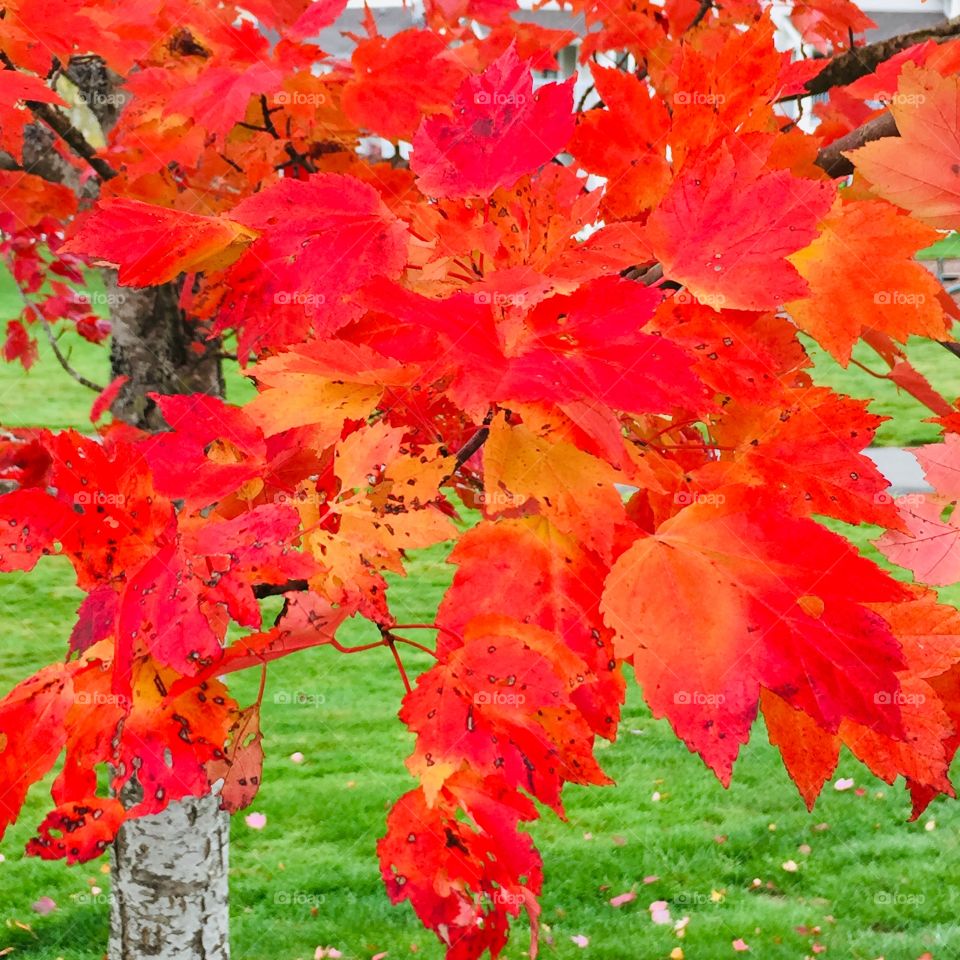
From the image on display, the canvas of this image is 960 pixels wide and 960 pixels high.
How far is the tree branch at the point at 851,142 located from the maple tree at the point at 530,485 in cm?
7

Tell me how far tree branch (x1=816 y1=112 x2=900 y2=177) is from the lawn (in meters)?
2.79

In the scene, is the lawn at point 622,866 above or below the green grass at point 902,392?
below

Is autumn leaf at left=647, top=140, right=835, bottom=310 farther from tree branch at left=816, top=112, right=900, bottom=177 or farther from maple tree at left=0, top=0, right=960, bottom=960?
tree branch at left=816, top=112, right=900, bottom=177

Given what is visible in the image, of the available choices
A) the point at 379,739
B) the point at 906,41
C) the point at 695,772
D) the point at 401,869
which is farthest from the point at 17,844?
the point at 906,41

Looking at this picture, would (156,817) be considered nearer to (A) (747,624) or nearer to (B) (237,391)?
(A) (747,624)

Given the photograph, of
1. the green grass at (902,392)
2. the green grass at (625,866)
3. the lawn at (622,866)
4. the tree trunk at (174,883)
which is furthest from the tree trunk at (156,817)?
the green grass at (902,392)

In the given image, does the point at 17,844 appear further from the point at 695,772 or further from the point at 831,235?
the point at 831,235

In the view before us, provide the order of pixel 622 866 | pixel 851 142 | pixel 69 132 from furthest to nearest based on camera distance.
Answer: pixel 622 866
pixel 69 132
pixel 851 142

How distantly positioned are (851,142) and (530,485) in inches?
24.0

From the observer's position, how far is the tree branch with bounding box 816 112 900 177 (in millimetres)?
1075

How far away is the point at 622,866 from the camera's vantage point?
12.5 ft

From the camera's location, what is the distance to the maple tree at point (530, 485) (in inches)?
28.4

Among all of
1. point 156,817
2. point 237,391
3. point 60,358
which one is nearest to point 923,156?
point 156,817

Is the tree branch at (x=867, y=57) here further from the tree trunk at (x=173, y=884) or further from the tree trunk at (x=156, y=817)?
the tree trunk at (x=173, y=884)
